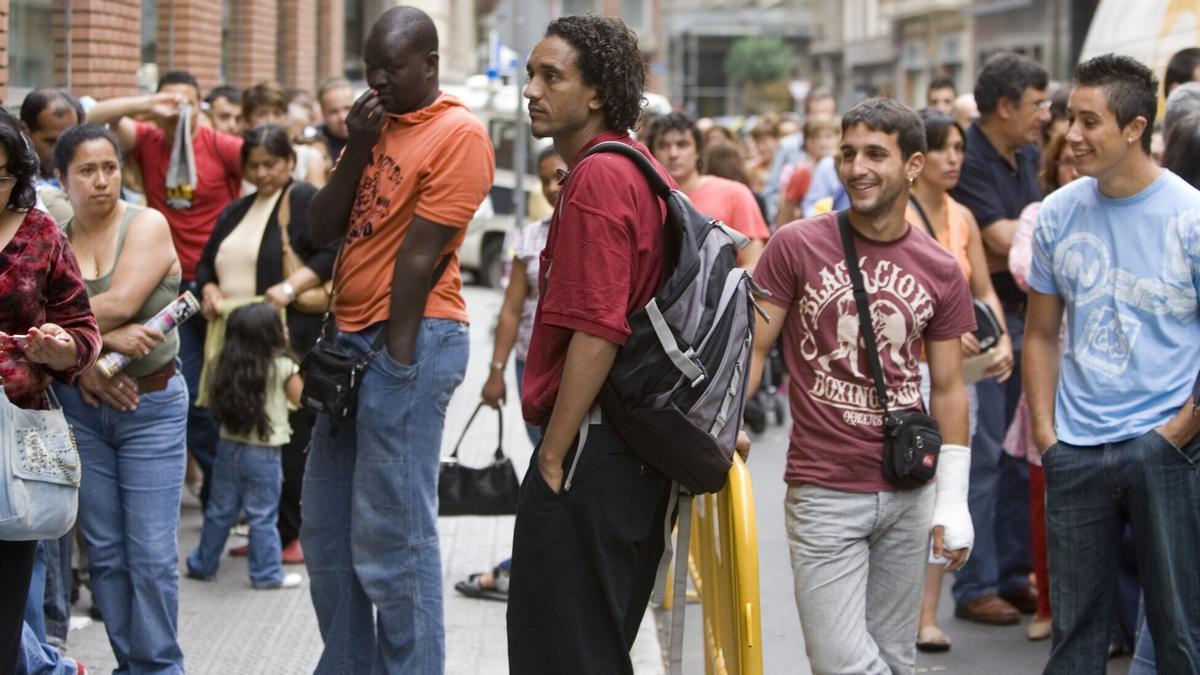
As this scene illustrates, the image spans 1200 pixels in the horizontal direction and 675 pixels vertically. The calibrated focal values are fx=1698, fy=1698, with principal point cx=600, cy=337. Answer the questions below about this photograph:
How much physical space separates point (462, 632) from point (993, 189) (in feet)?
9.65

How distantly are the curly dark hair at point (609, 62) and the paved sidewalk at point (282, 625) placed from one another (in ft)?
9.31

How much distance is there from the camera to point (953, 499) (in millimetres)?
4625

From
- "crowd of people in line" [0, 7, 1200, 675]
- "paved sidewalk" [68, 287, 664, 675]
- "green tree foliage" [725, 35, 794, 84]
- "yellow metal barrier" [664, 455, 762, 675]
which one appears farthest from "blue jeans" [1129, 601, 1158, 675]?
"green tree foliage" [725, 35, 794, 84]

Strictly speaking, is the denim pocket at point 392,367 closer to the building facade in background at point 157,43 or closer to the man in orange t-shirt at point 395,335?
the man in orange t-shirt at point 395,335

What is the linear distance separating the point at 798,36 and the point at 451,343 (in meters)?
76.7

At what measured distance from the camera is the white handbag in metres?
4.11

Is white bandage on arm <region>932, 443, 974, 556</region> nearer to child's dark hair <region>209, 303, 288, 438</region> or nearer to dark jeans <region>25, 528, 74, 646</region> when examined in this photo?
dark jeans <region>25, 528, 74, 646</region>

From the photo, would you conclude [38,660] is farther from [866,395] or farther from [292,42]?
[292,42]

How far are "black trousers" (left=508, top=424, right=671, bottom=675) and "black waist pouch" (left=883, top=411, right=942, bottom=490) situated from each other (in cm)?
91

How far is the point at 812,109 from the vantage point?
17828 mm

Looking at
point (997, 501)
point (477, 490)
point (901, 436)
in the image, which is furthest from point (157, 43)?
point (901, 436)

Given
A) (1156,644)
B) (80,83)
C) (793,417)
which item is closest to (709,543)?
(793,417)

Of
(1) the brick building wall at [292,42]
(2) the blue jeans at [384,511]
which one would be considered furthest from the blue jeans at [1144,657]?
(1) the brick building wall at [292,42]

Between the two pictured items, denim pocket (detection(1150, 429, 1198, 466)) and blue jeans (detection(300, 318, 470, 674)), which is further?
blue jeans (detection(300, 318, 470, 674))
